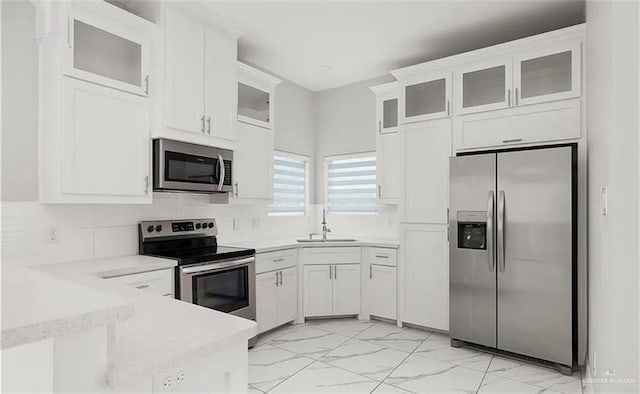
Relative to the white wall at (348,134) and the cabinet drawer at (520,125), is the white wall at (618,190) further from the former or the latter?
the white wall at (348,134)

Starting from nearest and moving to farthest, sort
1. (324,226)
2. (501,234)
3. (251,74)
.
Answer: (501,234)
(251,74)
(324,226)

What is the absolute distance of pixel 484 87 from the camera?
334 cm

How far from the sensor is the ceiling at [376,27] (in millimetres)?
3031

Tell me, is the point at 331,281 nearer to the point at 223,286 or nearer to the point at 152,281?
the point at 223,286

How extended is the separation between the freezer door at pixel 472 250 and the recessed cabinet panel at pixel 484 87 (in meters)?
0.54

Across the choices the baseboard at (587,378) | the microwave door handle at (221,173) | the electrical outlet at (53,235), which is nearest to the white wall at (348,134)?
the microwave door handle at (221,173)

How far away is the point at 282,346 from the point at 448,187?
2.05 metres

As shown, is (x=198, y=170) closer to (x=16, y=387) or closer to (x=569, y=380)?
(x=16, y=387)

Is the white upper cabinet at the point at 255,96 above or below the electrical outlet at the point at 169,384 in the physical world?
above

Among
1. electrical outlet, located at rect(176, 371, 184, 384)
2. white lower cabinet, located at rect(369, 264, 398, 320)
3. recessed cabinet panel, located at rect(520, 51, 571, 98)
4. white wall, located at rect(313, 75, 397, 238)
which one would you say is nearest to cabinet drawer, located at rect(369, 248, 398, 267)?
white lower cabinet, located at rect(369, 264, 398, 320)

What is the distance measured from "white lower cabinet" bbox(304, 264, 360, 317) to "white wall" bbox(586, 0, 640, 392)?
2336mm

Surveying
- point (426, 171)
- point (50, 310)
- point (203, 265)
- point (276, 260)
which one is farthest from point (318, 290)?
point (50, 310)

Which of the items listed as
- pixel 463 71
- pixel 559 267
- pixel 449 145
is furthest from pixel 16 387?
pixel 463 71

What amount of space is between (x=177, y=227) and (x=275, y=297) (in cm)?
113
